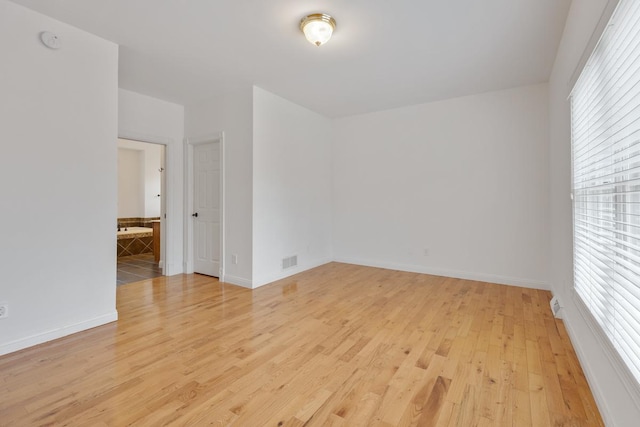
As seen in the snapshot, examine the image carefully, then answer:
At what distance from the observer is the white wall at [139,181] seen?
302 inches

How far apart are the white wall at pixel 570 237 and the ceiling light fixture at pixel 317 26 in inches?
69.8

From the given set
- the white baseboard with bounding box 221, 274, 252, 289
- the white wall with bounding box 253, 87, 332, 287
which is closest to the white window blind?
the white wall with bounding box 253, 87, 332, 287

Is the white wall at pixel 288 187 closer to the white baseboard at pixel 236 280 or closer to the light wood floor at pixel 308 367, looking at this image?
the white baseboard at pixel 236 280

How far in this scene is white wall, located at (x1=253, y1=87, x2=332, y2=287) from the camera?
13.8ft

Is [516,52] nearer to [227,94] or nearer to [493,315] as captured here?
[493,315]

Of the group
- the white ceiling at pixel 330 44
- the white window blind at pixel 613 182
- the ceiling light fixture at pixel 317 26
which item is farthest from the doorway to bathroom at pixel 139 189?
the white window blind at pixel 613 182

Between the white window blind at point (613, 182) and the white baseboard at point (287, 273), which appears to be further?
the white baseboard at point (287, 273)

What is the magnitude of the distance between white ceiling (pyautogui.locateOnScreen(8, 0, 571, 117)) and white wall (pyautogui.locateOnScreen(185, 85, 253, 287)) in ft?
0.80

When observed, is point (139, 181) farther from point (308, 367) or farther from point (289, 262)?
point (308, 367)

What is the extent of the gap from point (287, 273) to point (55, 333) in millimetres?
2769

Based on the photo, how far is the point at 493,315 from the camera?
3.12 metres

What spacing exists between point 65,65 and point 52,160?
0.86m

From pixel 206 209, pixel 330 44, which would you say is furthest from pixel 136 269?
pixel 330 44

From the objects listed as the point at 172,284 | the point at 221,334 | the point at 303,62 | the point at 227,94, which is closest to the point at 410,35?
the point at 303,62
